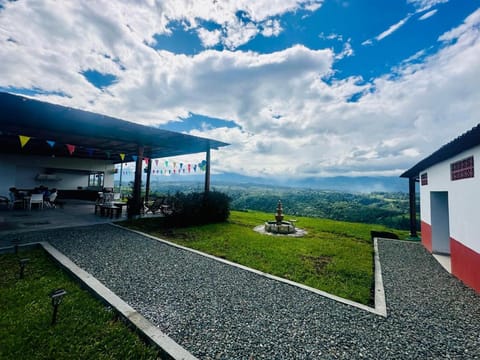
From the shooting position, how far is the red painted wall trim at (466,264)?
12.9 ft

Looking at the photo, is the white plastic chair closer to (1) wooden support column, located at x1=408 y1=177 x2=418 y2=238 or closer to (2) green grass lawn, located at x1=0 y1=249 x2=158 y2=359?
(2) green grass lawn, located at x1=0 y1=249 x2=158 y2=359

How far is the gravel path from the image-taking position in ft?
7.52

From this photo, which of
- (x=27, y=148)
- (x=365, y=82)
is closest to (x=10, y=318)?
(x=365, y=82)

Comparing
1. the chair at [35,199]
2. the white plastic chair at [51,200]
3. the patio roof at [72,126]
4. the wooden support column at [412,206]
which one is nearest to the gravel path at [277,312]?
the patio roof at [72,126]

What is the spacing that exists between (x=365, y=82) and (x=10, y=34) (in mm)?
13581

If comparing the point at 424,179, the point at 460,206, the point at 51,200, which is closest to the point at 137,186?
the point at 51,200

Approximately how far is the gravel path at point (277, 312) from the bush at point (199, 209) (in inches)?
Answer: 156

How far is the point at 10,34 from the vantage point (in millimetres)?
5594

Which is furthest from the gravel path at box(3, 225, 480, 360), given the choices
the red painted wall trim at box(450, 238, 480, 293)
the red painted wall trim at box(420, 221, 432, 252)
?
the red painted wall trim at box(420, 221, 432, 252)

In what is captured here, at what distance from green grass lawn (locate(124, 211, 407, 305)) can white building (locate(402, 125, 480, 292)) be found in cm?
175

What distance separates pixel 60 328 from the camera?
2.43m

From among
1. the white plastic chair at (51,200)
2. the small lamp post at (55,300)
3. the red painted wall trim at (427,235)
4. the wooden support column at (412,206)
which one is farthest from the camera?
the white plastic chair at (51,200)

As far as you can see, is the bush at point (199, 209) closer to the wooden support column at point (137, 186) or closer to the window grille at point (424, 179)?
the wooden support column at point (137, 186)

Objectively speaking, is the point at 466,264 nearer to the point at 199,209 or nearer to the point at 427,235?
the point at 427,235
